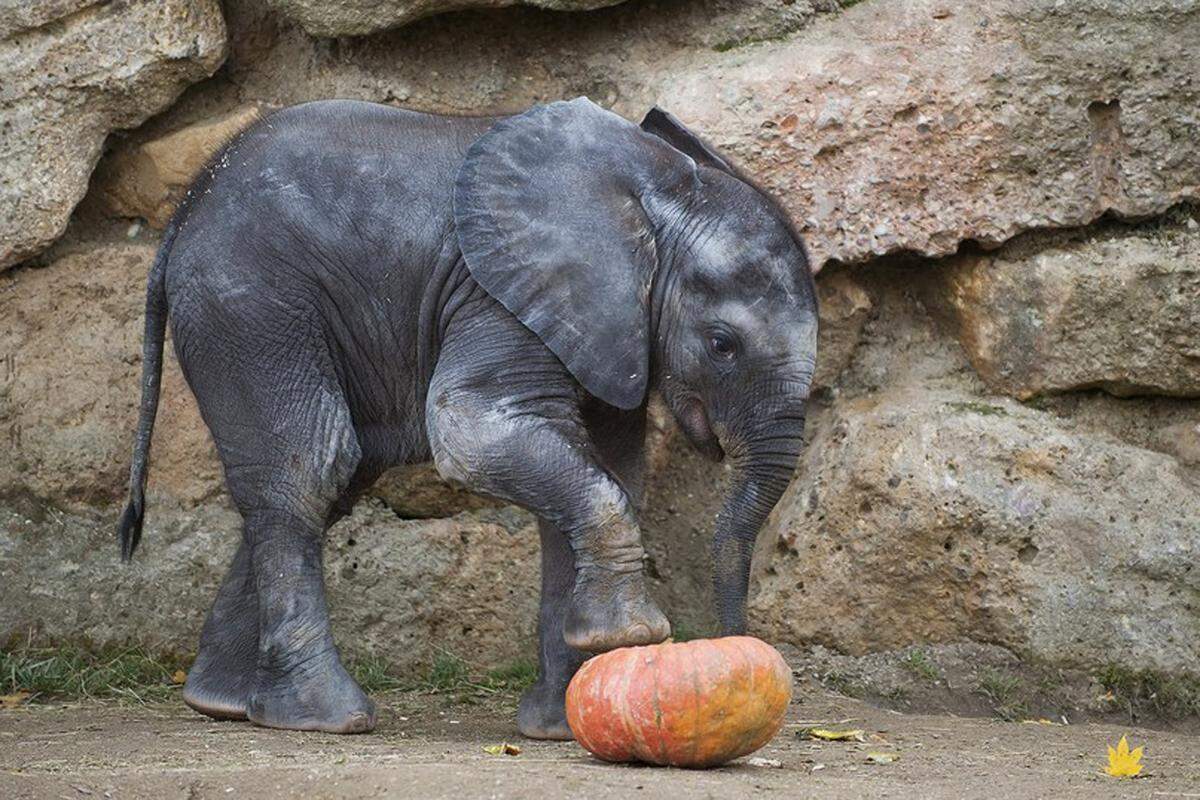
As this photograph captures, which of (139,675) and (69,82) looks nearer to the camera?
(69,82)

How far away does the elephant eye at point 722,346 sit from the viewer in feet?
17.1

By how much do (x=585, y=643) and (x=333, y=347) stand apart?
45.4 inches

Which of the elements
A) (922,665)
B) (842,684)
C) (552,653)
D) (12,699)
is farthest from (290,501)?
(922,665)

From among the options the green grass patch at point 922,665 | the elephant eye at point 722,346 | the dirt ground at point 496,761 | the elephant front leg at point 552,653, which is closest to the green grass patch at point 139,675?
the dirt ground at point 496,761

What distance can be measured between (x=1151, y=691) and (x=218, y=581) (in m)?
2.97

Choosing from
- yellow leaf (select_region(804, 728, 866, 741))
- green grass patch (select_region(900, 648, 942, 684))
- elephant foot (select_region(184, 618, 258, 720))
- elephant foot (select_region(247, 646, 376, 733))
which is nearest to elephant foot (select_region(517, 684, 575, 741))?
elephant foot (select_region(247, 646, 376, 733))

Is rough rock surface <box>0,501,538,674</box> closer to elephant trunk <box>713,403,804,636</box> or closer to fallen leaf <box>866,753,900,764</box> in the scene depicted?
elephant trunk <box>713,403,804,636</box>

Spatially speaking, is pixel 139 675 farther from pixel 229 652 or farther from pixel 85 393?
pixel 85 393

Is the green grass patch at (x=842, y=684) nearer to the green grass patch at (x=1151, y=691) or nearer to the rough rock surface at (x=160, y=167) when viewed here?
the green grass patch at (x=1151, y=691)

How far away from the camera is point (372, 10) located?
6.27 meters

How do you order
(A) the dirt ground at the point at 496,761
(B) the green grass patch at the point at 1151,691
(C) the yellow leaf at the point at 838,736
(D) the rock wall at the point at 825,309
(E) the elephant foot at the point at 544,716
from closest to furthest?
(A) the dirt ground at the point at 496,761 < (C) the yellow leaf at the point at 838,736 < (E) the elephant foot at the point at 544,716 < (B) the green grass patch at the point at 1151,691 < (D) the rock wall at the point at 825,309

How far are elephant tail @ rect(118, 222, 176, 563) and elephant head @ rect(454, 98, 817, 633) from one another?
A: 3.15ft

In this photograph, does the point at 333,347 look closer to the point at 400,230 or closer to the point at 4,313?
the point at 400,230

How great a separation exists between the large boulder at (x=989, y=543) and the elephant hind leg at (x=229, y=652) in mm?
1578
